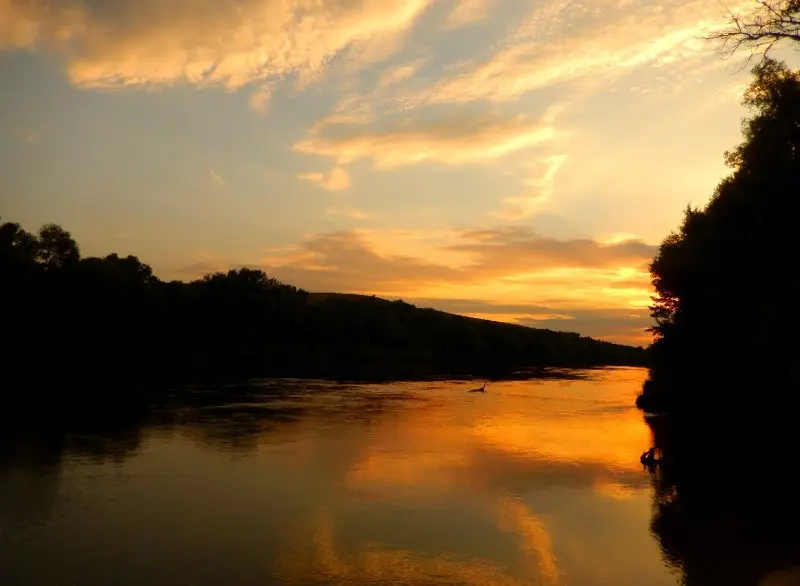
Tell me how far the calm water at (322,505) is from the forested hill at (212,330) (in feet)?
135

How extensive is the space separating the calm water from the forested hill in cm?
4109

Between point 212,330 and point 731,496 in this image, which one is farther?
point 212,330

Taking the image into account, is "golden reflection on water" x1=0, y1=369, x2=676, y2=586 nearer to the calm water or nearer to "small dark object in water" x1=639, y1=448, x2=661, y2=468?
the calm water

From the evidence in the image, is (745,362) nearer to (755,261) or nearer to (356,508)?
(755,261)

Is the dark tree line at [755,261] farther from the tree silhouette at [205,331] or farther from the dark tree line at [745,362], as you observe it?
the tree silhouette at [205,331]

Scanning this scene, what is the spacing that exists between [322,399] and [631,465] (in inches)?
1262

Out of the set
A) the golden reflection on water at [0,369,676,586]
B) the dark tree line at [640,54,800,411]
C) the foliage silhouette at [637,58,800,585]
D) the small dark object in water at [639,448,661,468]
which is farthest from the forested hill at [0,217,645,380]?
the small dark object in water at [639,448,661,468]

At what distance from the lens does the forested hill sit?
76.6 meters

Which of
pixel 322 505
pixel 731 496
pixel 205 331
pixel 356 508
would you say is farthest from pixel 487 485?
pixel 205 331

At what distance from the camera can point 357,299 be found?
583ft

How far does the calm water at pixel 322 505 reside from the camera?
56.5ft

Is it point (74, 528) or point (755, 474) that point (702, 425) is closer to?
point (755, 474)

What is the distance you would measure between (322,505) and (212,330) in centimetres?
10766

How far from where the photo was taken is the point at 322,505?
2333 centimetres
